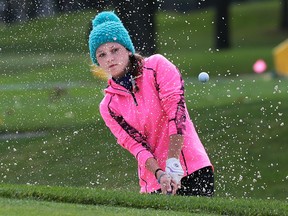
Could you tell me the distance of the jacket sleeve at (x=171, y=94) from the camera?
6.46 m

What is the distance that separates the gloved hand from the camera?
20.5 feet

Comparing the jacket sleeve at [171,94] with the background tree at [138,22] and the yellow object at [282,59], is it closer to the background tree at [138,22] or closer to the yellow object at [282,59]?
the background tree at [138,22]

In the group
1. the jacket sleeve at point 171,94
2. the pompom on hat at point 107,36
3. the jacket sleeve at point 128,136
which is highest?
the pompom on hat at point 107,36

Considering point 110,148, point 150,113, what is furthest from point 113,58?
point 110,148

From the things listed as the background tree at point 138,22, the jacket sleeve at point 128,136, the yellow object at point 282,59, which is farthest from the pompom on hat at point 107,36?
the yellow object at point 282,59

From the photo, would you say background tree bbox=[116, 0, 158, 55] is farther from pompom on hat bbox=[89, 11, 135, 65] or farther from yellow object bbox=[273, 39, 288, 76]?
pompom on hat bbox=[89, 11, 135, 65]

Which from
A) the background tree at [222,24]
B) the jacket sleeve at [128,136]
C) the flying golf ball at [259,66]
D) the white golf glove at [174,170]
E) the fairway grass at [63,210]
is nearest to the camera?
the fairway grass at [63,210]

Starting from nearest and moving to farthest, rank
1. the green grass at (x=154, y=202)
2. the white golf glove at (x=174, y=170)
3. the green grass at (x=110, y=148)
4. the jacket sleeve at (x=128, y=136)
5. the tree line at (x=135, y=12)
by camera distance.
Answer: the green grass at (x=154, y=202)
the white golf glove at (x=174, y=170)
the green grass at (x=110, y=148)
the jacket sleeve at (x=128, y=136)
the tree line at (x=135, y=12)

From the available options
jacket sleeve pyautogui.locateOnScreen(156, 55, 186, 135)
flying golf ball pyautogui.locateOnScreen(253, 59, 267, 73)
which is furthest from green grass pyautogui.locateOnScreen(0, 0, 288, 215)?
flying golf ball pyautogui.locateOnScreen(253, 59, 267, 73)

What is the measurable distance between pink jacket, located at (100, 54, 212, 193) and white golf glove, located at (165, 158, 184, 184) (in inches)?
10.2

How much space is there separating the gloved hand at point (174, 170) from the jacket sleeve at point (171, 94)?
231 mm

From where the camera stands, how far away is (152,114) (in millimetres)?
6594

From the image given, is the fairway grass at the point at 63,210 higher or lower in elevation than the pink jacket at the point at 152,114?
lower

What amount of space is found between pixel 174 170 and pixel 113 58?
867 mm
